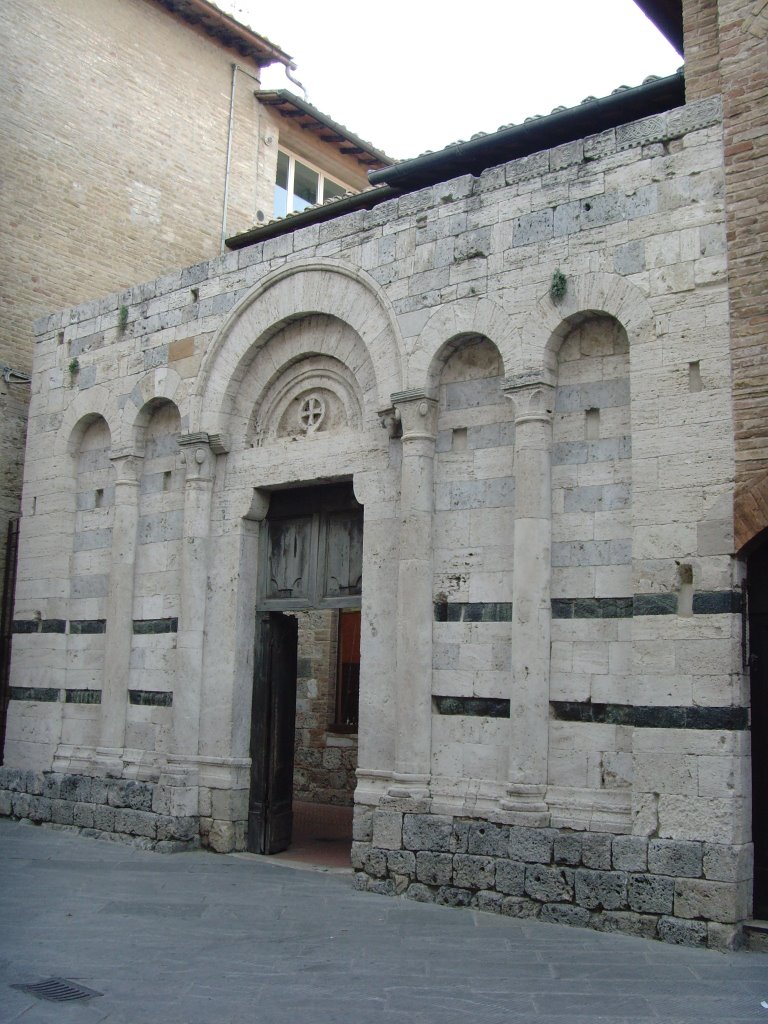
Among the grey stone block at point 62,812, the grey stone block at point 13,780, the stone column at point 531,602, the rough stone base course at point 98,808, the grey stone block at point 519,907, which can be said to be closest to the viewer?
the grey stone block at point 519,907

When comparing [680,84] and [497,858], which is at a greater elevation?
[680,84]

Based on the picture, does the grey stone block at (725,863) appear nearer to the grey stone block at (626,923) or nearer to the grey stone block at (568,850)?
the grey stone block at (626,923)

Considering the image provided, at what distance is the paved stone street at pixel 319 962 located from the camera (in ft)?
21.0

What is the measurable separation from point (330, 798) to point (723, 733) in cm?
942

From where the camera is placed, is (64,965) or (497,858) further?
(497,858)

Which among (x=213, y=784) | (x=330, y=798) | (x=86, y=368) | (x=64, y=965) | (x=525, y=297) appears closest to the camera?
(x=64, y=965)

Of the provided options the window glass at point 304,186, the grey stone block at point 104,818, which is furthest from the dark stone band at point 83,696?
the window glass at point 304,186

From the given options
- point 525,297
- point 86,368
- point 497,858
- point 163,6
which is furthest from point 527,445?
point 163,6

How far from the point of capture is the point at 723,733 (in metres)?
7.92

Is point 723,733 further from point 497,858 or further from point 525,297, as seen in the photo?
point 525,297

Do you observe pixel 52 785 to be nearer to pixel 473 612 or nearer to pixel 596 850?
pixel 473 612

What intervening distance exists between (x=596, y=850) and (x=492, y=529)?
9.22ft

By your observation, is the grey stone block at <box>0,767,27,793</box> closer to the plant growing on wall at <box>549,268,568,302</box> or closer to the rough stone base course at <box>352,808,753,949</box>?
the rough stone base course at <box>352,808,753,949</box>

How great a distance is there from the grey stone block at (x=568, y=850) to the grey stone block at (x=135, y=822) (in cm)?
482
